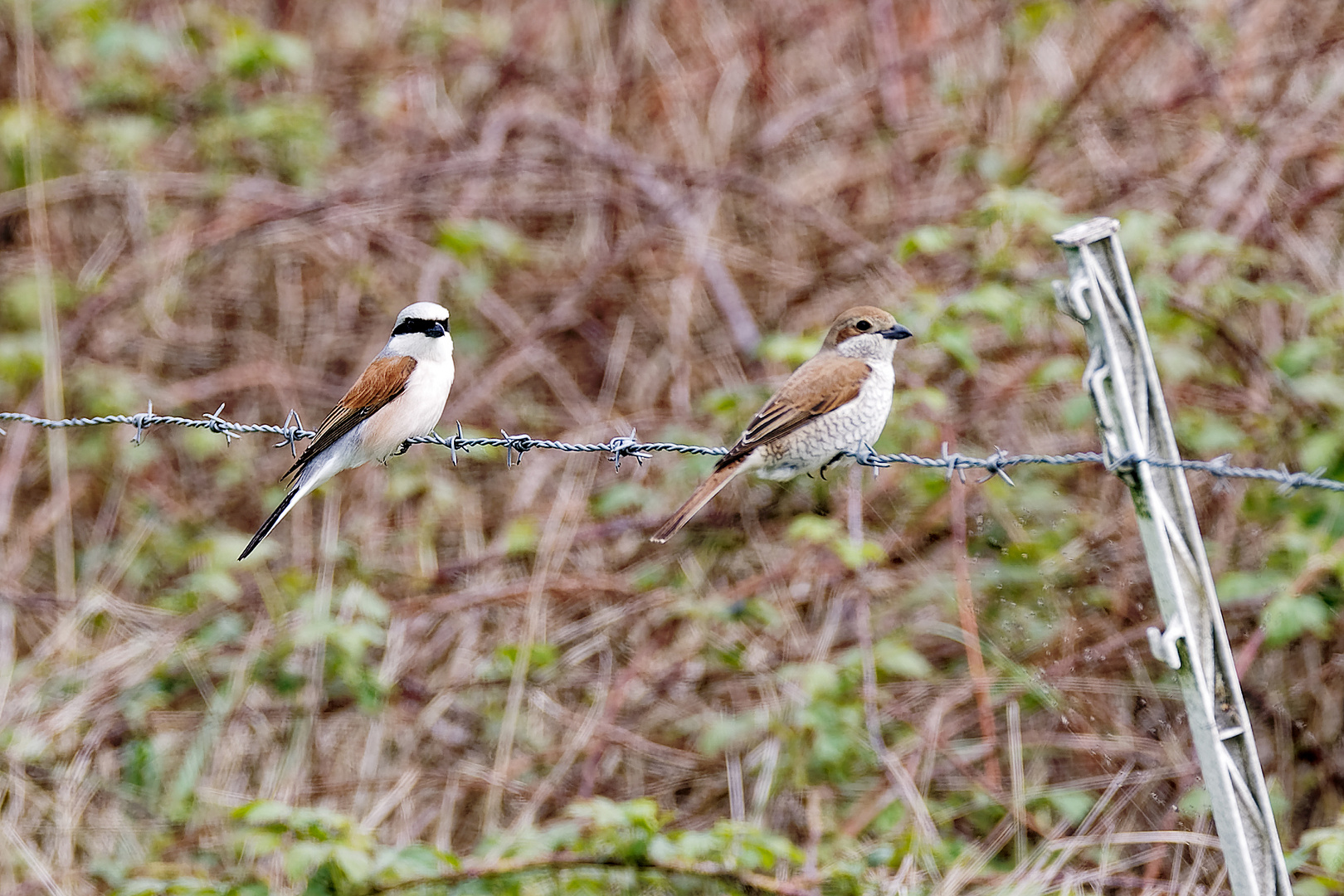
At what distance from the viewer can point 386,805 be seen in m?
5.47

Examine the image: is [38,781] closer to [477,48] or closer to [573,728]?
[573,728]

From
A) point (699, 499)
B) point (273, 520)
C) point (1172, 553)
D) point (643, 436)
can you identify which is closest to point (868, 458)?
point (699, 499)

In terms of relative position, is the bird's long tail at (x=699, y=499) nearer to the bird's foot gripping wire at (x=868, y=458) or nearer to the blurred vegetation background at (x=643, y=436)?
the bird's foot gripping wire at (x=868, y=458)

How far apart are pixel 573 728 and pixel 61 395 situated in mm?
3414

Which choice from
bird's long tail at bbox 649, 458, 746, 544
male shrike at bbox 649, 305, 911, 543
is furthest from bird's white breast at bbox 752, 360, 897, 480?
bird's long tail at bbox 649, 458, 746, 544

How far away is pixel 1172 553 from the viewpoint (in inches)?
111

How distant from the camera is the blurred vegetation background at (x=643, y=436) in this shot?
5207 millimetres

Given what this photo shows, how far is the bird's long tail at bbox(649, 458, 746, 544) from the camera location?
4.02m

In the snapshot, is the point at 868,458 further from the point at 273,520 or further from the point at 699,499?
the point at 273,520

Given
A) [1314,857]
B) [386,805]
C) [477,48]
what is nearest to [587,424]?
[386,805]

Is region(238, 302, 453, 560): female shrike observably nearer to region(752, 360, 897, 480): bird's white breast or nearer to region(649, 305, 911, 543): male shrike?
region(649, 305, 911, 543): male shrike

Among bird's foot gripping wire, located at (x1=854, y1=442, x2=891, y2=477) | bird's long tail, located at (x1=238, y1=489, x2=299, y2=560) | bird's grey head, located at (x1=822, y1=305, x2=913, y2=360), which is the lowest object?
bird's long tail, located at (x1=238, y1=489, x2=299, y2=560)

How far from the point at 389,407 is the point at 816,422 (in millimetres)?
1424

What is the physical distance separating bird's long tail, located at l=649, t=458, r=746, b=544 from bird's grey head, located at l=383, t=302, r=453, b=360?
973mm
